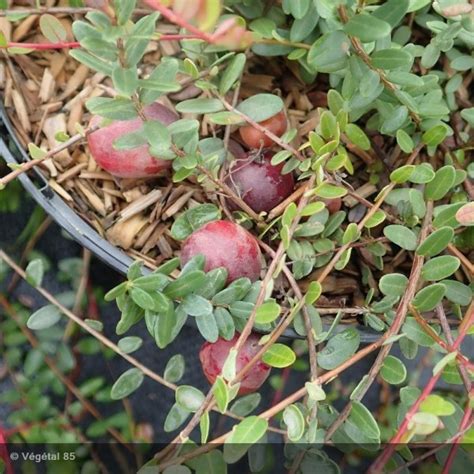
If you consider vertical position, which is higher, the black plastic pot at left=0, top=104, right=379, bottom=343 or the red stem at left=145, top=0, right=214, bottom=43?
the red stem at left=145, top=0, right=214, bottom=43

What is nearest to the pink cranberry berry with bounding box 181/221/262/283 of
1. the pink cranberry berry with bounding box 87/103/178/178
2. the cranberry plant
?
the cranberry plant

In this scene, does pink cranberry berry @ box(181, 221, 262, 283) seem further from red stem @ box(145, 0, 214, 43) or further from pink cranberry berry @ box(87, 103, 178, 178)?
red stem @ box(145, 0, 214, 43)

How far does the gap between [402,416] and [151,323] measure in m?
0.25

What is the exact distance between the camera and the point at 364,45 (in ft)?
2.27

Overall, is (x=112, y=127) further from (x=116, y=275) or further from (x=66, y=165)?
(x=116, y=275)

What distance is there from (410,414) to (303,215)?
0.22 m

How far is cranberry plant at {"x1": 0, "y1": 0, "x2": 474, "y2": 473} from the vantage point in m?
0.63

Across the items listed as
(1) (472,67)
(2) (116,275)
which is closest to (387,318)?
(1) (472,67)

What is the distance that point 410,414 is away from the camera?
1.89ft

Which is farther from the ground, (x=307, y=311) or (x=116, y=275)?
(x=307, y=311)

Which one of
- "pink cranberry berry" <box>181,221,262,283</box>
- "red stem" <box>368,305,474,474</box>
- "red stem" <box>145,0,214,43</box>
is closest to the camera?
"red stem" <box>145,0,214,43</box>

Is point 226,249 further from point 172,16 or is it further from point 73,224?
point 172,16

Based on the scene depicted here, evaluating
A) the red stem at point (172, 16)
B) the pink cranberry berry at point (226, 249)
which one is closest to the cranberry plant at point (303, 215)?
the pink cranberry berry at point (226, 249)

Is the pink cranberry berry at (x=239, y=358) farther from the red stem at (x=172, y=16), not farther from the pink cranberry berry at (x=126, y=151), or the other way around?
the red stem at (x=172, y=16)
